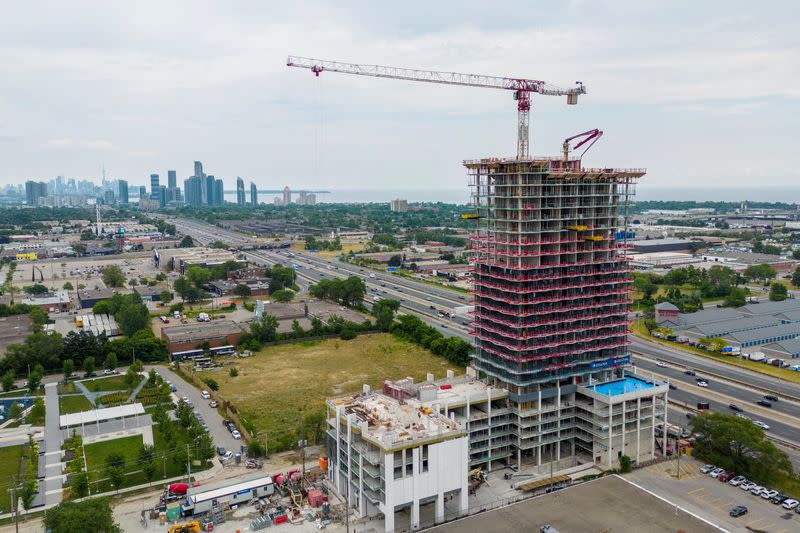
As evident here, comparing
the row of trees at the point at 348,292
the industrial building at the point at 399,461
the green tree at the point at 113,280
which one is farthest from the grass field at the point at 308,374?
the green tree at the point at 113,280

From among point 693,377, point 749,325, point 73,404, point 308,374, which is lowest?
point 73,404

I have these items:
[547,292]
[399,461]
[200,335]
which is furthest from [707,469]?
[200,335]

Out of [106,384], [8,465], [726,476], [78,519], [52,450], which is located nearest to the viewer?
[78,519]

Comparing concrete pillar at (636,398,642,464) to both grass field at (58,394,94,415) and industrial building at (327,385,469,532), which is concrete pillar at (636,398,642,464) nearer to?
industrial building at (327,385,469,532)

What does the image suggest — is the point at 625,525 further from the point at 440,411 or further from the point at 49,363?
the point at 49,363

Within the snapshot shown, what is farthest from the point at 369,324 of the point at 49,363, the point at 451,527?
the point at 451,527

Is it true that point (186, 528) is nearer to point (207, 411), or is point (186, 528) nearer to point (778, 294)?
point (207, 411)
